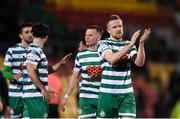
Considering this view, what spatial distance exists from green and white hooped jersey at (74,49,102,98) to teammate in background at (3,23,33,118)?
1135 millimetres

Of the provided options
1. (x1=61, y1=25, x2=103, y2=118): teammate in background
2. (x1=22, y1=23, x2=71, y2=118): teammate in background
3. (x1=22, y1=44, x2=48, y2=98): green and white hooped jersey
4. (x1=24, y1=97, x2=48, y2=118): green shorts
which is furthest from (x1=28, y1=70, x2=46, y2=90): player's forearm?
(x1=61, y1=25, x2=103, y2=118): teammate in background

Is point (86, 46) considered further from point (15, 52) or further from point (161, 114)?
point (161, 114)

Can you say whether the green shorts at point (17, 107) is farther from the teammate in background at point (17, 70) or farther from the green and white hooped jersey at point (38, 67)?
the green and white hooped jersey at point (38, 67)

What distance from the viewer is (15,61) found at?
16.5m

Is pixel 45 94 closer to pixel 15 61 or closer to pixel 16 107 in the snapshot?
pixel 16 107

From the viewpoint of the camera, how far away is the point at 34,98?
1493cm

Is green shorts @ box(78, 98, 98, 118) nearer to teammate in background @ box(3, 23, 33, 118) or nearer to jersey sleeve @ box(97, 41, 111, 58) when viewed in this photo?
teammate in background @ box(3, 23, 33, 118)

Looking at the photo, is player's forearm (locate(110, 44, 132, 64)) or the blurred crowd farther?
the blurred crowd

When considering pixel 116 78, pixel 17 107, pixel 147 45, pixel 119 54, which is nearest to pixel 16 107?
pixel 17 107

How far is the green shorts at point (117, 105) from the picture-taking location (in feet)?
46.1

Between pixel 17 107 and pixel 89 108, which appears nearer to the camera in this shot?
pixel 89 108

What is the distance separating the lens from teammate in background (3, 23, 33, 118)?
53.1 ft

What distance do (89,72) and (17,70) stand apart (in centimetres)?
162

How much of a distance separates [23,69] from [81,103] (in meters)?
1.29
